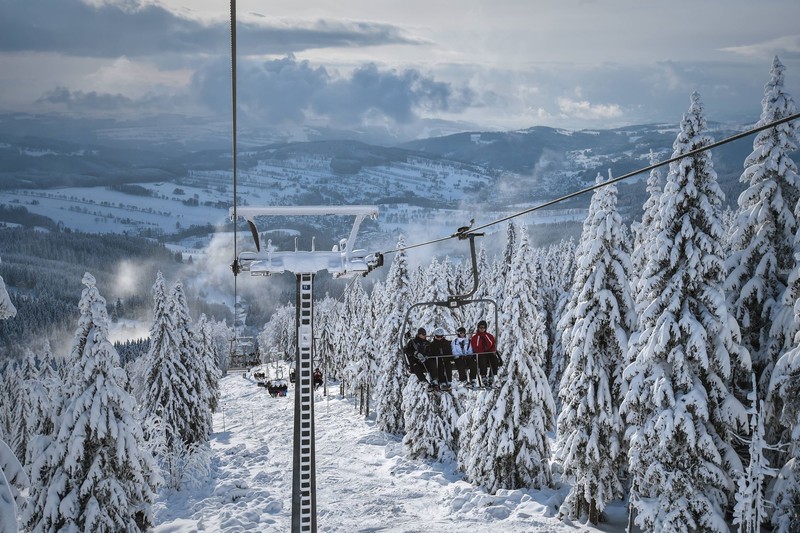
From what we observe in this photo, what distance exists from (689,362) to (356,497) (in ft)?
69.6

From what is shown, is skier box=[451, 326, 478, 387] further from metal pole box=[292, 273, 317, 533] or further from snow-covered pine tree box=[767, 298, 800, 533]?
snow-covered pine tree box=[767, 298, 800, 533]

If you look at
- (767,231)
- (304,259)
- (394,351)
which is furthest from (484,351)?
(394,351)

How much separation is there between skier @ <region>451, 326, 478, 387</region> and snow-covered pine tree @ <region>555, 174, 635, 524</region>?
1138 cm

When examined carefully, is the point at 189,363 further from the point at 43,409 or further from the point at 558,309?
the point at 558,309

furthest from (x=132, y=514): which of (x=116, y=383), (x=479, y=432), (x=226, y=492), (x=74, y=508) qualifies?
(x=479, y=432)

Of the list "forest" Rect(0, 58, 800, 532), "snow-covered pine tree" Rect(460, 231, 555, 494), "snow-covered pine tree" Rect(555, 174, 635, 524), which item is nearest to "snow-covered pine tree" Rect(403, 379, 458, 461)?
"snow-covered pine tree" Rect(460, 231, 555, 494)

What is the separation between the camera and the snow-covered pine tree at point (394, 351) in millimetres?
44719

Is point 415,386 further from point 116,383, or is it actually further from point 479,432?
point 116,383

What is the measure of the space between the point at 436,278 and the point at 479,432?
11.1 m

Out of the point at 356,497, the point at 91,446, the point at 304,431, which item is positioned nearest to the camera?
the point at 304,431

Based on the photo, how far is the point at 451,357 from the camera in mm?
16109

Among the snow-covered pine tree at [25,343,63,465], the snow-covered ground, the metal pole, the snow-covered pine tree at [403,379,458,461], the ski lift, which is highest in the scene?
the ski lift

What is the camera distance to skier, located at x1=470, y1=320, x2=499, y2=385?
16.1m

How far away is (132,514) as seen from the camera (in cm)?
2281
